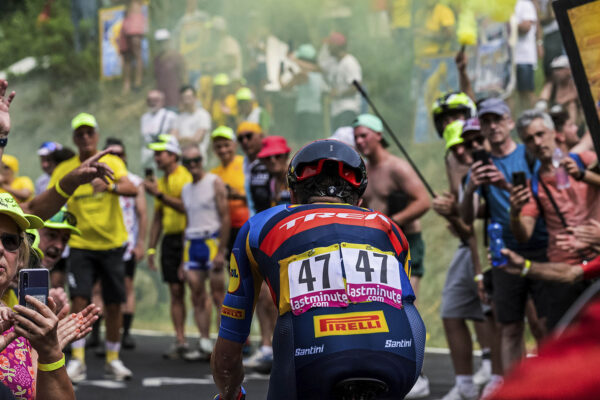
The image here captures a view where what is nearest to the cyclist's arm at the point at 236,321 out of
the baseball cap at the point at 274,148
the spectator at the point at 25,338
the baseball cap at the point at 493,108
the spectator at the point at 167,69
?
the spectator at the point at 25,338

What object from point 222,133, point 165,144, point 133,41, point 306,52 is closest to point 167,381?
point 222,133

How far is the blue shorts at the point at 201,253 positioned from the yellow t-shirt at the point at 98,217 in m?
1.44

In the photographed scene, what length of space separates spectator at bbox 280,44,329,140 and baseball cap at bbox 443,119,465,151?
749cm

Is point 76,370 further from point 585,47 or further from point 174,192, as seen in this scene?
point 585,47

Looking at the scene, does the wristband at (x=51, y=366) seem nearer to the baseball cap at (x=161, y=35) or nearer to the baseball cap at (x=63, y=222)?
the baseball cap at (x=63, y=222)

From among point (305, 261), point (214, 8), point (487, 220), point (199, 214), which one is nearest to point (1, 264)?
point (305, 261)

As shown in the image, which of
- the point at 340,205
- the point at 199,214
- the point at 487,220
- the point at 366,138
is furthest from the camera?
the point at 199,214

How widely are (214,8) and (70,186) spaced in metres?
13.0

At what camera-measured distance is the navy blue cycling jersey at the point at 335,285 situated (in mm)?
3246

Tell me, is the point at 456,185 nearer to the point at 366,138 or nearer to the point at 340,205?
the point at 366,138

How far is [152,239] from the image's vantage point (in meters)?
11.8

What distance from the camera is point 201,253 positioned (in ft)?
34.7

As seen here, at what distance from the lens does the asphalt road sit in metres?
7.95

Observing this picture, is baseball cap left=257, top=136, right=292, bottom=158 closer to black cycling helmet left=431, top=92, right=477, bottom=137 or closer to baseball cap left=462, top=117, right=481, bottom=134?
black cycling helmet left=431, top=92, right=477, bottom=137
